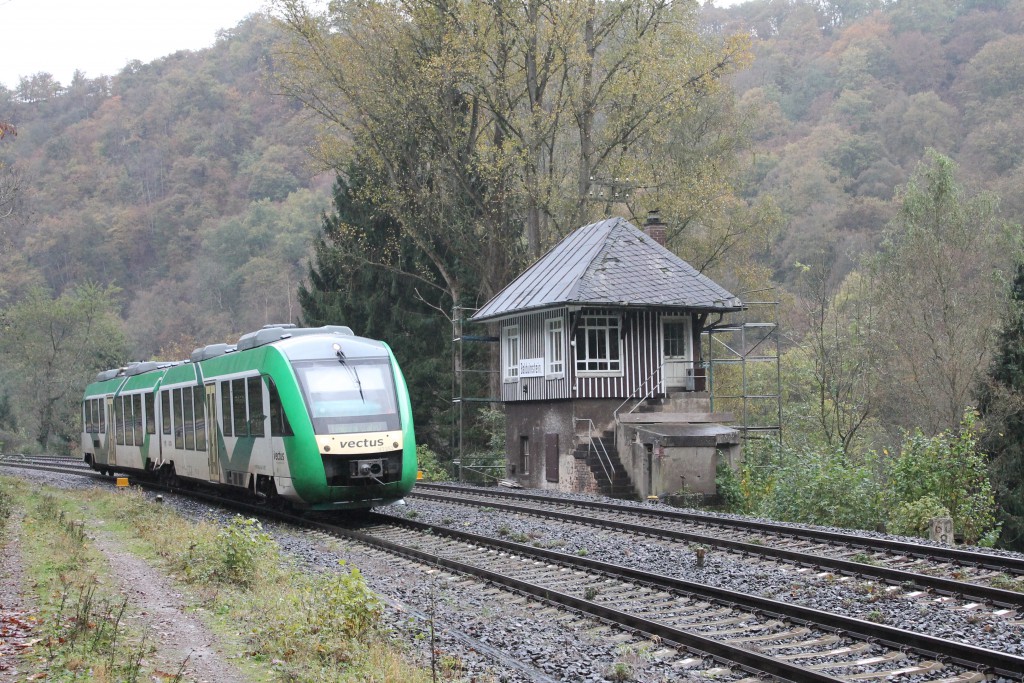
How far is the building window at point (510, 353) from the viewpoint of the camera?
3238cm

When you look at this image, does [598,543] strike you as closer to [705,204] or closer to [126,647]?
[126,647]

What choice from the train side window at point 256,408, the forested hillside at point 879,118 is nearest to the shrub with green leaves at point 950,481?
the train side window at point 256,408

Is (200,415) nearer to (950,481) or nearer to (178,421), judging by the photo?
(178,421)

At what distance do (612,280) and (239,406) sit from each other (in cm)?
1222

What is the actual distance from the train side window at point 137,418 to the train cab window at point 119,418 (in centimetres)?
121

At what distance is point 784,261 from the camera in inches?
2566

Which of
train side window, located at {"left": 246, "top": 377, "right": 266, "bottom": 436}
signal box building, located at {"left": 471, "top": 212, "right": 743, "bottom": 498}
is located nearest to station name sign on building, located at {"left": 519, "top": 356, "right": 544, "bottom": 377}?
signal box building, located at {"left": 471, "top": 212, "right": 743, "bottom": 498}

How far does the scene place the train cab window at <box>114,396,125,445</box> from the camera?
29.6 meters

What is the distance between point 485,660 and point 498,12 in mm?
27727

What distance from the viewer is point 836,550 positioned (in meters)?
13.7

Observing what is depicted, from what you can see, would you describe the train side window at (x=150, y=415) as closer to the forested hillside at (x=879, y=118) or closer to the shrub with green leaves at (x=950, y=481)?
the shrub with green leaves at (x=950, y=481)

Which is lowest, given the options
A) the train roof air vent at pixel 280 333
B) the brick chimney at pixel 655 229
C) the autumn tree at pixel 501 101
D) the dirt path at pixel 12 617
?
the dirt path at pixel 12 617

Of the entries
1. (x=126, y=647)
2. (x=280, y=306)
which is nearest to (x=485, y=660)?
(x=126, y=647)

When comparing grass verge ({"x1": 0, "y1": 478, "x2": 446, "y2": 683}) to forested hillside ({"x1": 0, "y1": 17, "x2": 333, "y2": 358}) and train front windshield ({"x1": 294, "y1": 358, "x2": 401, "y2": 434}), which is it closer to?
train front windshield ({"x1": 294, "y1": 358, "x2": 401, "y2": 434})
